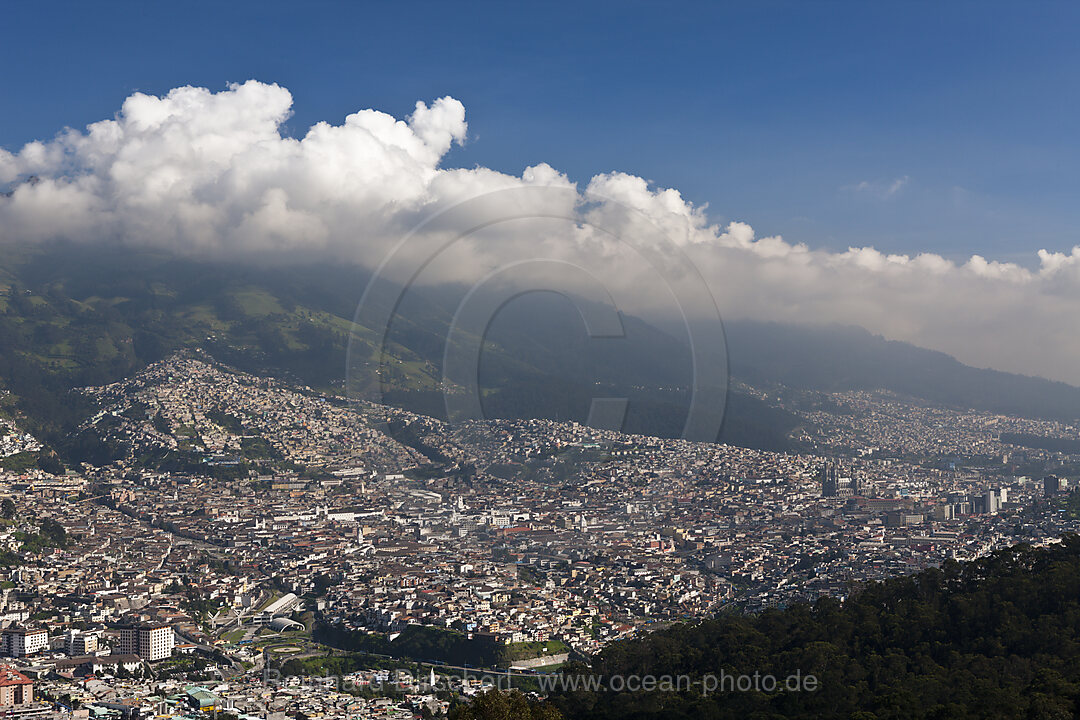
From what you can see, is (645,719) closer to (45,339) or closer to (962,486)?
(962,486)

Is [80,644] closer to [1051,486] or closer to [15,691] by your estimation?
[15,691]

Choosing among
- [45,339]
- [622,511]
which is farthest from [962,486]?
[45,339]

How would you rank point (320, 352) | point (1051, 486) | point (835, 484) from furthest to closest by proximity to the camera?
point (320, 352), point (835, 484), point (1051, 486)

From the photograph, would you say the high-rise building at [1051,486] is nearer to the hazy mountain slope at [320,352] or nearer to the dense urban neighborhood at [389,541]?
the dense urban neighborhood at [389,541]

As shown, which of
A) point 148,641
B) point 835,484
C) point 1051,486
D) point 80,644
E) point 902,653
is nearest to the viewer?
point 902,653

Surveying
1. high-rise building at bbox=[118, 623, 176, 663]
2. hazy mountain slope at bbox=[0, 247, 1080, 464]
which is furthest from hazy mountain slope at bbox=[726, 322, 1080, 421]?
high-rise building at bbox=[118, 623, 176, 663]

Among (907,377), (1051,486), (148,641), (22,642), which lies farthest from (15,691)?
(907,377)

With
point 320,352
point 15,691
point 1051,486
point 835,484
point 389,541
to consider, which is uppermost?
point 320,352

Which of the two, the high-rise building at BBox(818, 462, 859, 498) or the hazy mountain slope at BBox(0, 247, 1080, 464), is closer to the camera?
the hazy mountain slope at BBox(0, 247, 1080, 464)

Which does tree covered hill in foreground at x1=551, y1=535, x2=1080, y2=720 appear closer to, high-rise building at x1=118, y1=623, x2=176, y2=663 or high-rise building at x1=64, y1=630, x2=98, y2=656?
high-rise building at x1=118, y1=623, x2=176, y2=663

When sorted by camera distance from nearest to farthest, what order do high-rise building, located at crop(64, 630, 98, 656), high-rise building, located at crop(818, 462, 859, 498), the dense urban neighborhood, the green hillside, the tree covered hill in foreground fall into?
the tree covered hill in foreground
the dense urban neighborhood
high-rise building, located at crop(64, 630, 98, 656)
the green hillside
high-rise building, located at crop(818, 462, 859, 498)
